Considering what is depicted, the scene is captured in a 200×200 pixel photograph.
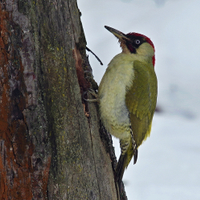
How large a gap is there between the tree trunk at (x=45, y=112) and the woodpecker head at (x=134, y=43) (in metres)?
1.01

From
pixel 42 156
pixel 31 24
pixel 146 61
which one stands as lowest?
pixel 42 156

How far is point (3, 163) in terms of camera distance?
1.51 metres

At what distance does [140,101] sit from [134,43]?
78 cm

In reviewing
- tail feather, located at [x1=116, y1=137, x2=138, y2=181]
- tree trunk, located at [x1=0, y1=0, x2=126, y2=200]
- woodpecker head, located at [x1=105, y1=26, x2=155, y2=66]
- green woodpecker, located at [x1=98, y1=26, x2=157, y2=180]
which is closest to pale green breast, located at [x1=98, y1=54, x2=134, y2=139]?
green woodpecker, located at [x1=98, y1=26, x2=157, y2=180]

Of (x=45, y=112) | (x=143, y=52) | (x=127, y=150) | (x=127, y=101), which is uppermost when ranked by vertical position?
(x=143, y=52)

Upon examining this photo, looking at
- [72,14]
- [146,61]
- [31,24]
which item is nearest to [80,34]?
[72,14]

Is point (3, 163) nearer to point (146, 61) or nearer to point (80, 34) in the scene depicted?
point (80, 34)

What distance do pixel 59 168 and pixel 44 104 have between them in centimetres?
40

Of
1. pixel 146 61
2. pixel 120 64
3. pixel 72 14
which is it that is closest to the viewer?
pixel 72 14

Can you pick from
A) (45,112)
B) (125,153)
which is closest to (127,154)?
(125,153)

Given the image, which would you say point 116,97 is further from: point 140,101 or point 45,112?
point 45,112

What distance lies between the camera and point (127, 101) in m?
2.42

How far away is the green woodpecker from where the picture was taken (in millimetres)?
2391

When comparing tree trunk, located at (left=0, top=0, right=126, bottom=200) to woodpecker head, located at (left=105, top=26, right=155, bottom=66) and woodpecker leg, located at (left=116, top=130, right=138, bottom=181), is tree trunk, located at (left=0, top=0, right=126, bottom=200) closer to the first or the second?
woodpecker leg, located at (left=116, top=130, right=138, bottom=181)
